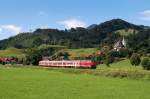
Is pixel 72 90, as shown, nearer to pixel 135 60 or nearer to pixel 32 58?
pixel 135 60

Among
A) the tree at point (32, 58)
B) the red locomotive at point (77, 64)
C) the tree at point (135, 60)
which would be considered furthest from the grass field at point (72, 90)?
the tree at point (32, 58)

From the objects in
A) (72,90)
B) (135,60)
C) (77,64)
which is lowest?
(72,90)

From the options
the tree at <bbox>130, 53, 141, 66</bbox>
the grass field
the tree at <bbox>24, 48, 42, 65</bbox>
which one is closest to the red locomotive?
the tree at <bbox>130, 53, 141, 66</bbox>

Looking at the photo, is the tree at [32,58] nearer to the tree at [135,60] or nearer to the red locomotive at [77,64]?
the red locomotive at [77,64]

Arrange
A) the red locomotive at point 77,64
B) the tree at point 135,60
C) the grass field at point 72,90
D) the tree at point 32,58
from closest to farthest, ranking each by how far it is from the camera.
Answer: the grass field at point 72,90, the red locomotive at point 77,64, the tree at point 135,60, the tree at point 32,58

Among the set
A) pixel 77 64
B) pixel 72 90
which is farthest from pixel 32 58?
pixel 72 90

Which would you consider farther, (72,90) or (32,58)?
(32,58)

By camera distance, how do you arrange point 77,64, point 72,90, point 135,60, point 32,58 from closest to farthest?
1. point 72,90
2. point 77,64
3. point 135,60
4. point 32,58

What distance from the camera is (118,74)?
63.5 m

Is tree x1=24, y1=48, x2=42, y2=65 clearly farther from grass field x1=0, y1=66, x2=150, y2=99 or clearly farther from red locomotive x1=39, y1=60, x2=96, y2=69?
grass field x1=0, y1=66, x2=150, y2=99

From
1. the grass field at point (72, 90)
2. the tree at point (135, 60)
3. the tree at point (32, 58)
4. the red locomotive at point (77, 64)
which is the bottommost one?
the grass field at point (72, 90)

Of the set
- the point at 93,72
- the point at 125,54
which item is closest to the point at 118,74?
the point at 93,72

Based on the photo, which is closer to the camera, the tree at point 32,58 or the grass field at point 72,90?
the grass field at point 72,90

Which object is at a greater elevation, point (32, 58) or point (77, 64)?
point (32, 58)
